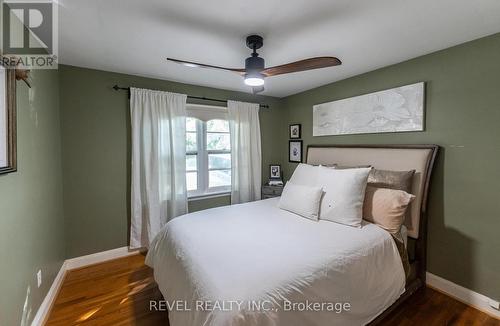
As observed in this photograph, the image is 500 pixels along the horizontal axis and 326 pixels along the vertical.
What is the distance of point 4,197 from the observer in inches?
49.8

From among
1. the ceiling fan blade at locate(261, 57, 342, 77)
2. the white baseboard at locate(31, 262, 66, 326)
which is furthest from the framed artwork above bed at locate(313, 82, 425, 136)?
the white baseboard at locate(31, 262, 66, 326)

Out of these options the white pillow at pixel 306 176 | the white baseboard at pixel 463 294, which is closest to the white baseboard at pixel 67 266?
the white pillow at pixel 306 176

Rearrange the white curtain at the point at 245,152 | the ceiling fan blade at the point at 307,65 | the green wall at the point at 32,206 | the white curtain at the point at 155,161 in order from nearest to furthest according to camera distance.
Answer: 1. the green wall at the point at 32,206
2. the ceiling fan blade at the point at 307,65
3. the white curtain at the point at 155,161
4. the white curtain at the point at 245,152

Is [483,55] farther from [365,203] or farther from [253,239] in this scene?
[253,239]

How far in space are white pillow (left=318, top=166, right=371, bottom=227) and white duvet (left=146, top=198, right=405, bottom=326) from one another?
9cm

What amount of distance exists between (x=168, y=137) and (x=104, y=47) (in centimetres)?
118

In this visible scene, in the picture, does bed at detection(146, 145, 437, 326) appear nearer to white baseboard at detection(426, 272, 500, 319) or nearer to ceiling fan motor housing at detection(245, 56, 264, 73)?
white baseboard at detection(426, 272, 500, 319)

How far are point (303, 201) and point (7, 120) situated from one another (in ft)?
7.24

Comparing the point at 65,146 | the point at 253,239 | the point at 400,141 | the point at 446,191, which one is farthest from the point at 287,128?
the point at 65,146

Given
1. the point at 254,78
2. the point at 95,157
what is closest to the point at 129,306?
the point at 95,157

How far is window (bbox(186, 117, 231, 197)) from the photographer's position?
3277mm

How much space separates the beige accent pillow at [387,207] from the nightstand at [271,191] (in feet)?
5.31

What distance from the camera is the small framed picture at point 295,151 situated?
12.0ft

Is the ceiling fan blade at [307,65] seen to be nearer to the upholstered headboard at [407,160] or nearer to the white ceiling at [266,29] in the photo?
the white ceiling at [266,29]
